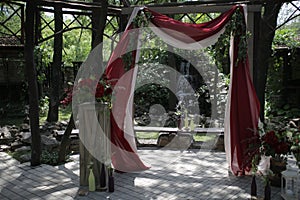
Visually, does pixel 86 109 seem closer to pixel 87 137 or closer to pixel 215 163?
pixel 87 137

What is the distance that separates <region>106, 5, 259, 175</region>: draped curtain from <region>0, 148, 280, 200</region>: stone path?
1.04 ft

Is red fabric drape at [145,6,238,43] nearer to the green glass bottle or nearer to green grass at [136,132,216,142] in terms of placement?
the green glass bottle

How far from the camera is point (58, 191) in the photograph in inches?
173

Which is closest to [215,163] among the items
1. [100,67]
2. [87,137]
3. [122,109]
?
[122,109]

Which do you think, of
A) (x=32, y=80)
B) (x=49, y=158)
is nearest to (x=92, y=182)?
(x=49, y=158)

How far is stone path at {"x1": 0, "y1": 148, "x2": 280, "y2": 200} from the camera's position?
4.28m

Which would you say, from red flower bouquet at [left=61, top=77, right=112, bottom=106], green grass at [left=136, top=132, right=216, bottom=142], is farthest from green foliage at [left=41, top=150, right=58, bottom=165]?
green grass at [left=136, top=132, right=216, bottom=142]

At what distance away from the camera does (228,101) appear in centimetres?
503

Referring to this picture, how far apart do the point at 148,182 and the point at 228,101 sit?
5.51 ft

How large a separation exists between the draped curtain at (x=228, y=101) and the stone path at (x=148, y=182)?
1.04 feet

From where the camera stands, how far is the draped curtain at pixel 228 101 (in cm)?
491

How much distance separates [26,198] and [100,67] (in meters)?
4.21

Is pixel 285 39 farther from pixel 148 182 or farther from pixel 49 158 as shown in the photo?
pixel 49 158

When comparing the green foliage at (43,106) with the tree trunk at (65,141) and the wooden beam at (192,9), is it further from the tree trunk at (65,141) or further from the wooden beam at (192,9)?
the wooden beam at (192,9)
